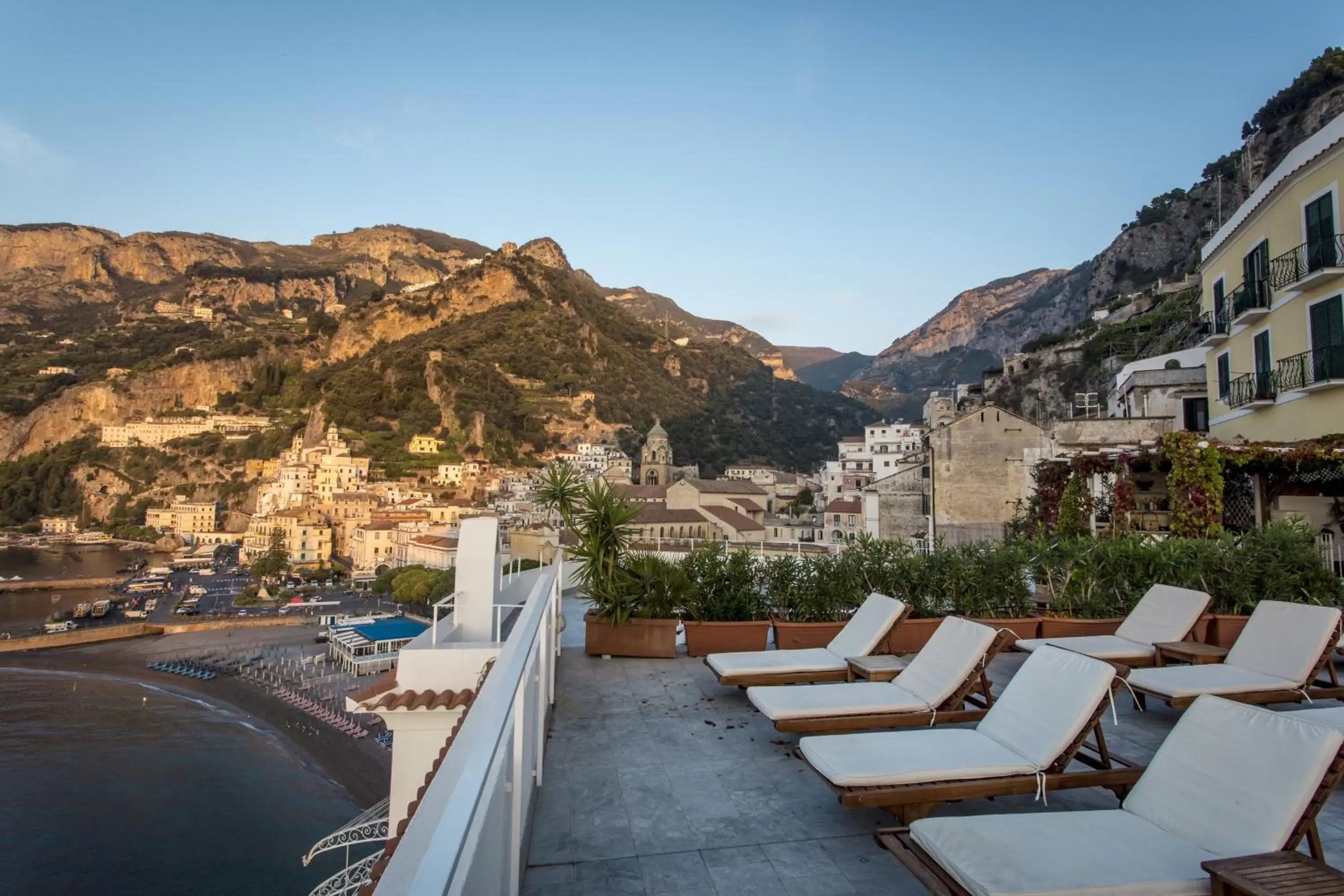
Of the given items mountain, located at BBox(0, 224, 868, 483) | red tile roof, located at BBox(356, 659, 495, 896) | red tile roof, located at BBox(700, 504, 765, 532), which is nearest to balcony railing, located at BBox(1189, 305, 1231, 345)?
red tile roof, located at BBox(356, 659, 495, 896)

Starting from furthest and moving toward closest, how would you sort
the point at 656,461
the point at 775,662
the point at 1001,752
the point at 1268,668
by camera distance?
the point at 656,461
the point at 775,662
the point at 1268,668
the point at 1001,752

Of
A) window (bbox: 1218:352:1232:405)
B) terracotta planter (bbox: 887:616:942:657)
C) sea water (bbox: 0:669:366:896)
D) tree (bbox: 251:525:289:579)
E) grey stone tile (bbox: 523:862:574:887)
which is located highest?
window (bbox: 1218:352:1232:405)

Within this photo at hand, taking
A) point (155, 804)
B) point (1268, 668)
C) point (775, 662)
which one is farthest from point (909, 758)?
point (155, 804)

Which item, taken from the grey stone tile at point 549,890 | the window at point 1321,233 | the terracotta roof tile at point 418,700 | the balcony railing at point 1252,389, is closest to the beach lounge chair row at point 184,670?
the terracotta roof tile at point 418,700

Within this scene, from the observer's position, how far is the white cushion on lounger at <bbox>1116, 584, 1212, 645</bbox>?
17.1ft

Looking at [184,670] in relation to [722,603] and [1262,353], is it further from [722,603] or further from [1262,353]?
[1262,353]

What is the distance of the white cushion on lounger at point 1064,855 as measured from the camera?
2010 millimetres

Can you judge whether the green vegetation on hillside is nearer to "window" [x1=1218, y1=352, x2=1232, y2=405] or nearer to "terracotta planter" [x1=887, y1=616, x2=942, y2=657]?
"terracotta planter" [x1=887, y1=616, x2=942, y2=657]

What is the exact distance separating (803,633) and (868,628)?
117cm

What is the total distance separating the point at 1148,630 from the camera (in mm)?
5418

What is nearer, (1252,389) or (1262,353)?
(1262,353)

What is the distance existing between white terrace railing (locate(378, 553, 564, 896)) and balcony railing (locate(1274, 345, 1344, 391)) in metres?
12.8

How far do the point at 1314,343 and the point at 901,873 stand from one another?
42.2 ft

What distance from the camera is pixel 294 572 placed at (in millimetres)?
67562
